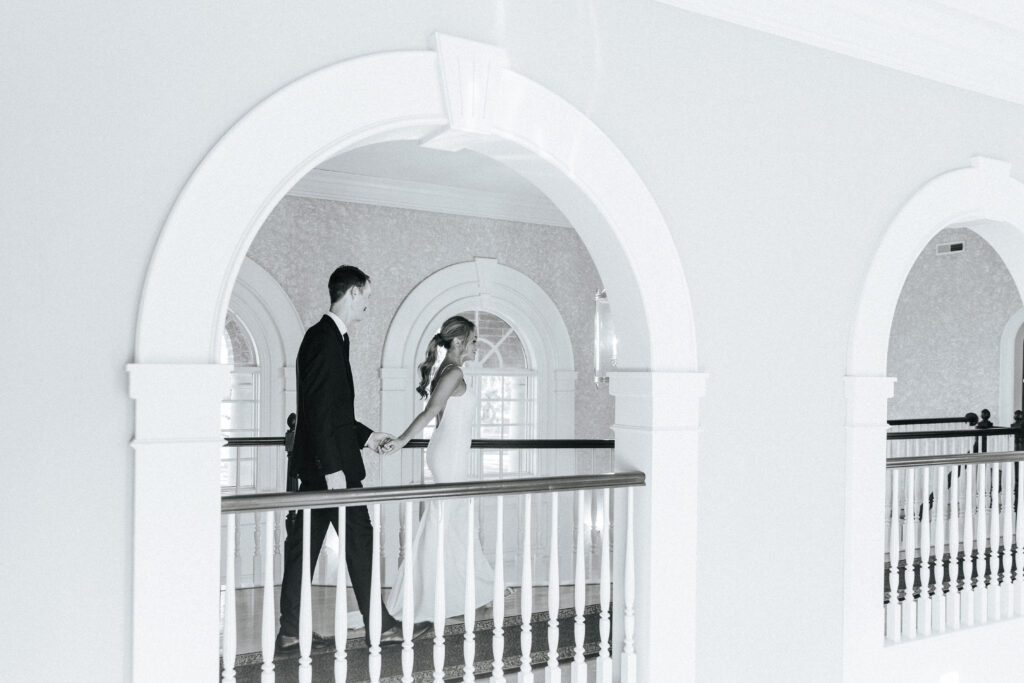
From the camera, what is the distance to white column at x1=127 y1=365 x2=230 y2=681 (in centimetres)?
240

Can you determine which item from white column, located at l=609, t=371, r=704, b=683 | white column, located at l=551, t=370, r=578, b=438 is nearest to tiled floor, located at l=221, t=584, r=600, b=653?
white column, located at l=609, t=371, r=704, b=683

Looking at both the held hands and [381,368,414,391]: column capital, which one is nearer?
the held hands

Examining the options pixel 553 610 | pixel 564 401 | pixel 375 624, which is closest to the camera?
pixel 375 624

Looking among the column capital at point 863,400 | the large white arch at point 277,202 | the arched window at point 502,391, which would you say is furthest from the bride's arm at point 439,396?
the arched window at point 502,391

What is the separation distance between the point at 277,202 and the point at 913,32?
2.95 meters

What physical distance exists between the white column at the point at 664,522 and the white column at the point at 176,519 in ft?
5.09

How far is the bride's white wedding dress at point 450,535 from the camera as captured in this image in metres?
4.11

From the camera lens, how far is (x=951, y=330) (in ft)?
28.8

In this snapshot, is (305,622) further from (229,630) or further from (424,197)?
(424,197)

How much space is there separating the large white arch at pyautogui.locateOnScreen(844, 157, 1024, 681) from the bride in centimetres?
174

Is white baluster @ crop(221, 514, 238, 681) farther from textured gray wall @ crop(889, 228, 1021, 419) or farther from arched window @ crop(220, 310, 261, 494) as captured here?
textured gray wall @ crop(889, 228, 1021, 419)

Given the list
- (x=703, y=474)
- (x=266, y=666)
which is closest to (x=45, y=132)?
(x=266, y=666)

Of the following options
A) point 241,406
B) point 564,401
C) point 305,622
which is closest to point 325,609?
point 305,622

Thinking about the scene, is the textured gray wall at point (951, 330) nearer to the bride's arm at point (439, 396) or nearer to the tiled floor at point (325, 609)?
the tiled floor at point (325, 609)
